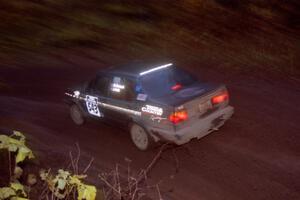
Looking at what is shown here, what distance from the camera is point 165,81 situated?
8.55 m

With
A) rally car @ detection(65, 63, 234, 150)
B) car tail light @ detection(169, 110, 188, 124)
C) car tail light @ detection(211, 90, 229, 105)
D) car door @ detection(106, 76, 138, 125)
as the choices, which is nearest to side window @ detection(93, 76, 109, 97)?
rally car @ detection(65, 63, 234, 150)

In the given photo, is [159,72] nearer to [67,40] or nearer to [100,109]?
[100,109]

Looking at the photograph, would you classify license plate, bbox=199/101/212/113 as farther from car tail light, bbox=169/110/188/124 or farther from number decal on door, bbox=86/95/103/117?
number decal on door, bbox=86/95/103/117

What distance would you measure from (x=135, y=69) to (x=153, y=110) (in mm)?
1147

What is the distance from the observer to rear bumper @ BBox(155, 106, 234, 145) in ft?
25.5

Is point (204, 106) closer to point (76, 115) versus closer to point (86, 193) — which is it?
→ point (76, 115)

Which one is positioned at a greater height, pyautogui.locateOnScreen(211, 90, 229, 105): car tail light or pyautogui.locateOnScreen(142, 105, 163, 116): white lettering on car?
pyautogui.locateOnScreen(211, 90, 229, 105): car tail light

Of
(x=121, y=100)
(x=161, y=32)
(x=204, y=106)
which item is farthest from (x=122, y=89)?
(x=161, y=32)

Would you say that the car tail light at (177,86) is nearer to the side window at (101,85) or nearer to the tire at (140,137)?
the tire at (140,137)

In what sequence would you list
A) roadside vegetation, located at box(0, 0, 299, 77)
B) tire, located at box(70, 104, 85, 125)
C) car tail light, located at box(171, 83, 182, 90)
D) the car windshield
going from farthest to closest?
1. roadside vegetation, located at box(0, 0, 299, 77)
2. tire, located at box(70, 104, 85, 125)
3. car tail light, located at box(171, 83, 182, 90)
4. the car windshield

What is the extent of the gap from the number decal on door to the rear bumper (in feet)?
6.31

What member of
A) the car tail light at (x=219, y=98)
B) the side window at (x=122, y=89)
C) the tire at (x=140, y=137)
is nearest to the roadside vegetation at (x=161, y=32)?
the car tail light at (x=219, y=98)

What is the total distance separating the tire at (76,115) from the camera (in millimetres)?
10209

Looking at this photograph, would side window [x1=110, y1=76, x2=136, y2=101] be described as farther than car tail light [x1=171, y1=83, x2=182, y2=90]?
Yes
